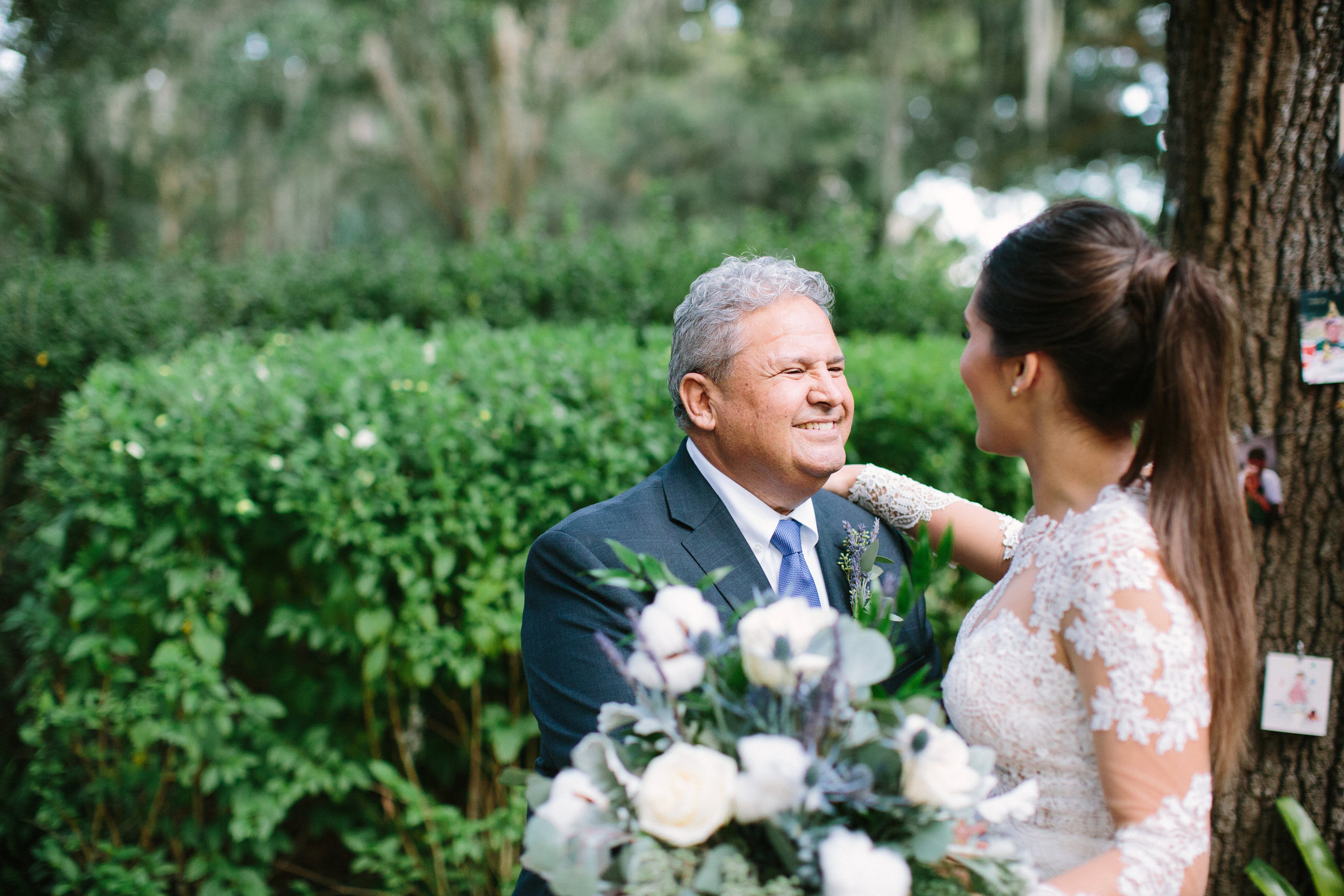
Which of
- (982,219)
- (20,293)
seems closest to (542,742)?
(20,293)

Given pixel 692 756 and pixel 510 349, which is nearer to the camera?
pixel 692 756

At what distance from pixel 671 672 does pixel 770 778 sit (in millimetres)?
198

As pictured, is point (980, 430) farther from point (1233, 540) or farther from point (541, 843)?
point (541, 843)

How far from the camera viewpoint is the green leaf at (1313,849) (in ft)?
8.39

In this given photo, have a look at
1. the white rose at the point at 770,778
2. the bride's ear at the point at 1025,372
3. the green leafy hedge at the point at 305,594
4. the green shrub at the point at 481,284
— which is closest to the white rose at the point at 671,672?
the white rose at the point at 770,778

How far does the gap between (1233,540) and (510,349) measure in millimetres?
2592

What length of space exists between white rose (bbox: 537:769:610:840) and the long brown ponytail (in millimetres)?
999

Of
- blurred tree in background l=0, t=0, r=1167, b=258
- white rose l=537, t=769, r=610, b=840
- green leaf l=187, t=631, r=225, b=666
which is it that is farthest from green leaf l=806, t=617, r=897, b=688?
blurred tree in background l=0, t=0, r=1167, b=258

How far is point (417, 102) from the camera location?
Answer: 1323cm

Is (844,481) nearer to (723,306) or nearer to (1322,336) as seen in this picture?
(723,306)

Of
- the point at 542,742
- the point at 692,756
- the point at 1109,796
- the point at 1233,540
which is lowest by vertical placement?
the point at 542,742

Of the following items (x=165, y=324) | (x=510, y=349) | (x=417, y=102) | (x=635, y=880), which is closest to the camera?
(x=635, y=880)

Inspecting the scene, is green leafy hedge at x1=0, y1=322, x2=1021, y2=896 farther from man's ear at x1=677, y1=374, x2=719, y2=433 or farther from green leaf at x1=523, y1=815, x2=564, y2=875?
green leaf at x1=523, y1=815, x2=564, y2=875

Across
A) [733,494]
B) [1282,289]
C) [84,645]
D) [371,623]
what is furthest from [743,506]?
[84,645]
